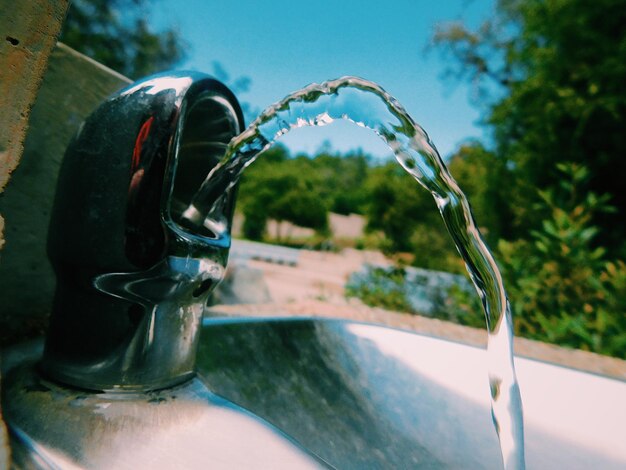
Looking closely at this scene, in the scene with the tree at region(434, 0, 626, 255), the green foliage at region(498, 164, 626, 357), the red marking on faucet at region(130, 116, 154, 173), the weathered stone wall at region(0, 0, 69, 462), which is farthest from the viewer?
the tree at region(434, 0, 626, 255)

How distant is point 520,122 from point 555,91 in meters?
0.91

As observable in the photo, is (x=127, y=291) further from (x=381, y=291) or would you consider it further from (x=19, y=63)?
(x=381, y=291)

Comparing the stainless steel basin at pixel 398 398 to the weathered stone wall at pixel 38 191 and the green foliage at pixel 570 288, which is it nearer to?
the weathered stone wall at pixel 38 191

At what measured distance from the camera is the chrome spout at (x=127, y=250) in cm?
42

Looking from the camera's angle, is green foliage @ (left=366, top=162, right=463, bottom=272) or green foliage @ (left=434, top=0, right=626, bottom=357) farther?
green foliage @ (left=366, top=162, right=463, bottom=272)

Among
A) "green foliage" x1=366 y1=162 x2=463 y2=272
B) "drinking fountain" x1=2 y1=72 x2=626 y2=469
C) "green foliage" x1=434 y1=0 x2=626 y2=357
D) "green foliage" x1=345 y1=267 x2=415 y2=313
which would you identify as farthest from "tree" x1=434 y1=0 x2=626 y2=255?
"drinking fountain" x1=2 y1=72 x2=626 y2=469

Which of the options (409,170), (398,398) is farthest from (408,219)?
(409,170)

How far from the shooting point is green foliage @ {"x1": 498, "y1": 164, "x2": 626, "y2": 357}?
2320mm

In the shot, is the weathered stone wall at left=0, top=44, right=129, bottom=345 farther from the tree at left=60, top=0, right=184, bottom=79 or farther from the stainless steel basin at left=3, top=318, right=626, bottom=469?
the tree at left=60, top=0, right=184, bottom=79

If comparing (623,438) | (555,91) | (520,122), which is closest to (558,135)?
(555,91)

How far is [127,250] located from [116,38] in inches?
394

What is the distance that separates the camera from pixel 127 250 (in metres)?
0.43

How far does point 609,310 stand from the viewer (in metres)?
2.50

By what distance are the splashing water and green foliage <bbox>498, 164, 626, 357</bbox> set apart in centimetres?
217
